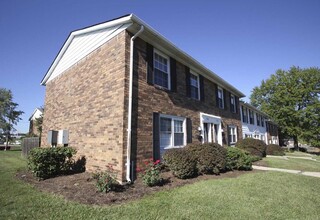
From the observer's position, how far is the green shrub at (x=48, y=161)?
6848 millimetres

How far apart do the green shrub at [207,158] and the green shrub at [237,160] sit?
2.51 ft

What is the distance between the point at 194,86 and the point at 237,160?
4.63 meters

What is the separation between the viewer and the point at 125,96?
6.45 m

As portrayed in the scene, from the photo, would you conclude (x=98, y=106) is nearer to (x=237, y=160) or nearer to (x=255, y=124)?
(x=237, y=160)

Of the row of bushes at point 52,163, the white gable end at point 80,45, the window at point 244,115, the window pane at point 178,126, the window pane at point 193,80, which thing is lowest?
the row of bushes at point 52,163

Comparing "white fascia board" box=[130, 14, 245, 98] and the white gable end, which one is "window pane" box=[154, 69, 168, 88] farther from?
the white gable end

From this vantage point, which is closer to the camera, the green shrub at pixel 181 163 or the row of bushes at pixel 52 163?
the green shrub at pixel 181 163

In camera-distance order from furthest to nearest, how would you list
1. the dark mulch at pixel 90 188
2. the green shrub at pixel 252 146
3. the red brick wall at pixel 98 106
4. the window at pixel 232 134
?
the window at pixel 232 134 < the green shrub at pixel 252 146 < the red brick wall at pixel 98 106 < the dark mulch at pixel 90 188

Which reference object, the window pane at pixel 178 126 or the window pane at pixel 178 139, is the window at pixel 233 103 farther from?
the window pane at pixel 178 139

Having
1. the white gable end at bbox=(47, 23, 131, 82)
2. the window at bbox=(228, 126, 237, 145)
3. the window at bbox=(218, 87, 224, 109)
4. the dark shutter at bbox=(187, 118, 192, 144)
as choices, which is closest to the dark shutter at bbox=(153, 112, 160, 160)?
the dark shutter at bbox=(187, 118, 192, 144)

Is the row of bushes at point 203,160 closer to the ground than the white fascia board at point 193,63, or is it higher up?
closer to the ground

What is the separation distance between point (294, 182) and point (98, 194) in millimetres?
6610

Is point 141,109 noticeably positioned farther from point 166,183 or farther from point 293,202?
point 293,202

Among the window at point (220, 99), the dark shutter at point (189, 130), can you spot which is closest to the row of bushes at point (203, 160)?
the dark shutter at point (189, 130)
